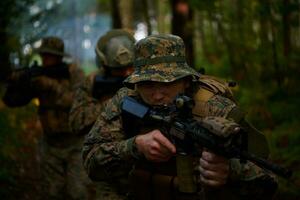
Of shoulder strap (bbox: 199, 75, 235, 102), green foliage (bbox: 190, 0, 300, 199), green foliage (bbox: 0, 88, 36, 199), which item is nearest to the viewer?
shoulder strap (bbox: 199, 75, 235, 102)

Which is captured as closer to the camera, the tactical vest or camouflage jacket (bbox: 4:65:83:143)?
the tactical vest

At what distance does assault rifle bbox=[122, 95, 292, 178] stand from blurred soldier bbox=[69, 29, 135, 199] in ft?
6.03

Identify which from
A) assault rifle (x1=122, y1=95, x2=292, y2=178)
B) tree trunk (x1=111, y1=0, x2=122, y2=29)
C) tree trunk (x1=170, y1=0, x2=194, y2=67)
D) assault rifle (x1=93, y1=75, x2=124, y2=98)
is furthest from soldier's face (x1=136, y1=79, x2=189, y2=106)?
tree trunk (x1=170, y1=0, x2=194, y2=67)

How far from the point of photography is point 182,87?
11.7 ft

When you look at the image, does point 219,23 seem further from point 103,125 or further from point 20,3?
point 103,125

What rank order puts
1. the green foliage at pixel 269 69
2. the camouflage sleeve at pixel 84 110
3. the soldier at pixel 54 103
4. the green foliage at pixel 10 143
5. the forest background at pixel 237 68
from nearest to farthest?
the camouflage sleeve at pixel 84 110
the soldier at pixel 54 103
the green foliage at pixel 10 143
the forest background at pixel 237 68
the green foliage at pixel 269 69

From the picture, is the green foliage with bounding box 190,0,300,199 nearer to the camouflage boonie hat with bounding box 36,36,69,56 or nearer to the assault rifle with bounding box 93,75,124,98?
the assault rifle with bounding box 93,75,124,98

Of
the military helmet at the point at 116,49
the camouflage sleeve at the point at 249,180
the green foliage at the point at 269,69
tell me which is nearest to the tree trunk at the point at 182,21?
the green foliage at the point at 269,69

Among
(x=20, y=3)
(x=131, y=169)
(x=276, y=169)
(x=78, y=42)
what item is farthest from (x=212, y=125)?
(x=78, y=42)

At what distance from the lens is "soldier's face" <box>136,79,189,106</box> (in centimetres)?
346

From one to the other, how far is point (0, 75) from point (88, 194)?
3.70 m

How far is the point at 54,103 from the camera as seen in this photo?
661cm

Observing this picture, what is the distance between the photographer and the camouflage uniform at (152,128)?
10.8 ft

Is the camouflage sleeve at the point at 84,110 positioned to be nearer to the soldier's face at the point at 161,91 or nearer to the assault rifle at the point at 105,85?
the assault rifle at the point at 105,85
